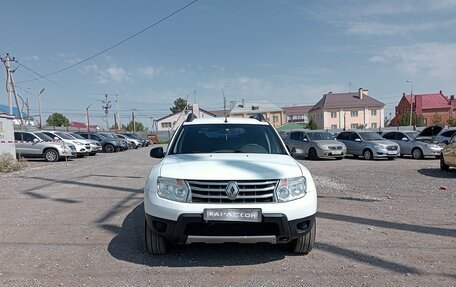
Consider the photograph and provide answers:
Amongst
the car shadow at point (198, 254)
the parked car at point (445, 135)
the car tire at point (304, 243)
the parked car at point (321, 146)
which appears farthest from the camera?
the parked car at point (445, 135)

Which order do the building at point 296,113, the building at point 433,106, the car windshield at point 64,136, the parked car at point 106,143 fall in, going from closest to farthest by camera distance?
the car windshield at point 64,136, the parked car at point 106,143, the building at point 433,106, the building at point 296,113

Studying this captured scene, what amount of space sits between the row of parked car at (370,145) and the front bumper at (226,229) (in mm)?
13993

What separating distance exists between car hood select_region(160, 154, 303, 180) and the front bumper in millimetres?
443

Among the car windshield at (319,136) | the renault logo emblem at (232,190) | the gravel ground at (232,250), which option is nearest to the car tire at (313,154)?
the car windshield at (319,136)

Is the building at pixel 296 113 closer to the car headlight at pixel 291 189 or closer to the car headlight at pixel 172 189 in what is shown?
the car headlight at pixel 291 189

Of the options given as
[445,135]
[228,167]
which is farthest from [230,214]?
[445,135]

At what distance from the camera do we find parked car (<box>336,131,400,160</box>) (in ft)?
54.5

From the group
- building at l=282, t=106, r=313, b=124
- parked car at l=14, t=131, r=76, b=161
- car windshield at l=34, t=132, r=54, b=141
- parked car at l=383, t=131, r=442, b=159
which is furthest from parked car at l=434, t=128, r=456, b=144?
building at l=282, t=106, r=313, b=124

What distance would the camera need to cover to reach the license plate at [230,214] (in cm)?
346

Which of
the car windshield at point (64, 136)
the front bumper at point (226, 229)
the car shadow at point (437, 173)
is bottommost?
the car shadow at point (437, 173)

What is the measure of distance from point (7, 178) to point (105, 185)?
4736 mm

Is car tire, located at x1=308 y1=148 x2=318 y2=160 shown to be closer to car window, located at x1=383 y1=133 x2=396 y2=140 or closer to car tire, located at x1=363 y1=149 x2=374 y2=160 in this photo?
car tire, located at x1=363 y1=149 x2=374 y2=160

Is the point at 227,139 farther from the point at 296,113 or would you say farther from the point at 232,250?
the point at 296,113

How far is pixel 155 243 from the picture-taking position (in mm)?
3947
